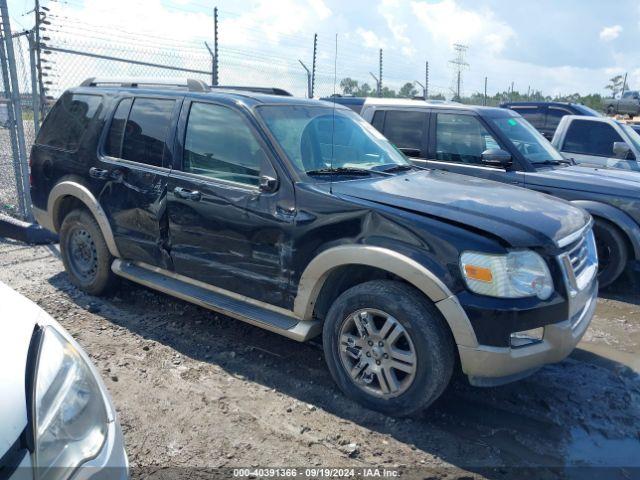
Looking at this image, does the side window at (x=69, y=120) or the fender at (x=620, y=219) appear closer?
the side window at (x=69, y=120)

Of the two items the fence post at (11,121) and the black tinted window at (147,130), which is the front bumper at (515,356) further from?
the fence post at (11,121)

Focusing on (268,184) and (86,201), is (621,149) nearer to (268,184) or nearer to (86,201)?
(268,184)

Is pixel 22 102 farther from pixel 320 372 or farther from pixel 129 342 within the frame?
pixel 320 372

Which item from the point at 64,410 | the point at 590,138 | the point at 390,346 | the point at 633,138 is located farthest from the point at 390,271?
the point at 633,138

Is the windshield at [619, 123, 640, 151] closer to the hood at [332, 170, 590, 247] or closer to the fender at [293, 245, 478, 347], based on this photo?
the hood at [332, 170, 590, 247]

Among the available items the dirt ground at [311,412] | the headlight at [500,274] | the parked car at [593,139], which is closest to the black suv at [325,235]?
the headlight at [500,274]

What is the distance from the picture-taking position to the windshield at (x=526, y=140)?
20.6 feet

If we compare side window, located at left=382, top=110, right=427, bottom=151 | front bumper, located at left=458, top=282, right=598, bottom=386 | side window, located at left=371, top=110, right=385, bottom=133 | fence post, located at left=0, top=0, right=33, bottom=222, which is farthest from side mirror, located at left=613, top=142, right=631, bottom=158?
fence post, located at left=0, top=0, right=33, bottom=222

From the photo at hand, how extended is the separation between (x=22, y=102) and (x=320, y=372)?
577 centimetres

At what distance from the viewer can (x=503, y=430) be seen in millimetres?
3281

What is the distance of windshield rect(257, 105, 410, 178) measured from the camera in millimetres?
3857

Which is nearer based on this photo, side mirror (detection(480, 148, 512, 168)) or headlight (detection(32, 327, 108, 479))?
headlight (detection(32, 327, 108, 479))

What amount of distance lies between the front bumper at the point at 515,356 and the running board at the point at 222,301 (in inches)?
41.8

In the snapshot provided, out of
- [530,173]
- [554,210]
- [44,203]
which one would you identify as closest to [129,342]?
[44,203]
